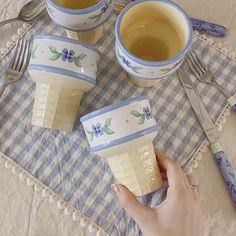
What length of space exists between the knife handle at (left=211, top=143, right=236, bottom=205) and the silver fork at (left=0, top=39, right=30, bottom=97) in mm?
263

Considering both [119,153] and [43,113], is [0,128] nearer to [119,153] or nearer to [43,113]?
[43,113]

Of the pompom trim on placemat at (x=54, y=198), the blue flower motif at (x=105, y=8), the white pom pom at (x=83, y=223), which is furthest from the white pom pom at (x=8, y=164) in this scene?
the blue flower motif at (x=105, y=8)

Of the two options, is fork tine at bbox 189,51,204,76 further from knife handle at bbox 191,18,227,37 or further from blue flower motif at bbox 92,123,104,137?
blue flower motif at bbox 92,123,104,137

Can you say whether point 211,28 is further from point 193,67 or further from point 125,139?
point 125,139

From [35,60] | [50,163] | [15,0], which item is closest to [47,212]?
[50,163]

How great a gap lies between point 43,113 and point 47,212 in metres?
0.12

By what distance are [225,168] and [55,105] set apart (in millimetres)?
216

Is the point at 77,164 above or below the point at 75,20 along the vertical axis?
below

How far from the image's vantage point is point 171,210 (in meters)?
0.38

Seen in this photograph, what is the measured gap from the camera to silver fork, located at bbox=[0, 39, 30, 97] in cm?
46

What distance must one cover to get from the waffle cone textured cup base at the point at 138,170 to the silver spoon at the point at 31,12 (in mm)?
237

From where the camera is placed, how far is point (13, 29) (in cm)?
50

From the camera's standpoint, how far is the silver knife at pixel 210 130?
426 mm

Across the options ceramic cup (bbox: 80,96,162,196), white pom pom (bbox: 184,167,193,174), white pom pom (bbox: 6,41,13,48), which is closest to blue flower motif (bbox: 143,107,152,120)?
ceramic cup (bbox: 80,96,162,196)
